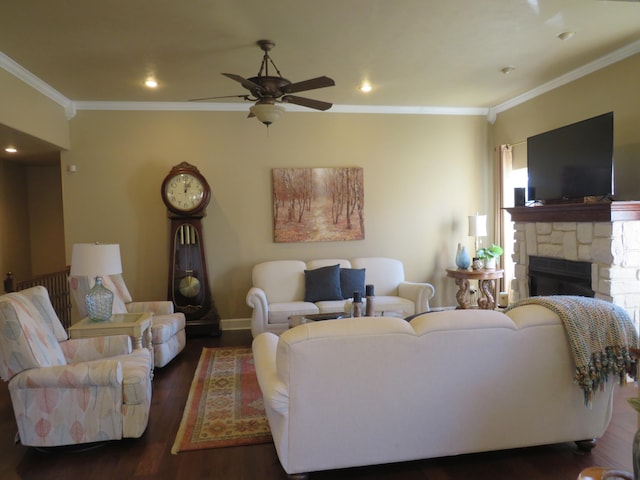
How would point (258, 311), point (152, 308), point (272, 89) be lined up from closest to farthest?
point (272, 89), point (152, 308), point (258, 311)

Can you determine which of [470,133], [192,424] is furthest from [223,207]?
[470,133]

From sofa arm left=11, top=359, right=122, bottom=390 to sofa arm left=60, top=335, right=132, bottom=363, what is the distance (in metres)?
0.43

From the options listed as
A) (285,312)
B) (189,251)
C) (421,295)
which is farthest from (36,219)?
(421,295)

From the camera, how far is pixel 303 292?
16.6 ft

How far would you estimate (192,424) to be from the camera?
9.23ft

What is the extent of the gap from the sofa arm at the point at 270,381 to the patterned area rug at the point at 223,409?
2.19 feet

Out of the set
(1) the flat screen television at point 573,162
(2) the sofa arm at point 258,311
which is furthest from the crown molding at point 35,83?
(1) the flat screen television at point 573,162

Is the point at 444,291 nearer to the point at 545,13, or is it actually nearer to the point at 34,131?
the point at 545,13

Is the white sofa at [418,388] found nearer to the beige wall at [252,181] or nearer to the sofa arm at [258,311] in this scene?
the sofa arm at [258,311]

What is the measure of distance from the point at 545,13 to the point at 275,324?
12.0 feet

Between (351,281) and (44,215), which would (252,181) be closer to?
(351,281)

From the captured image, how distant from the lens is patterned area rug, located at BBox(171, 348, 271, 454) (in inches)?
103

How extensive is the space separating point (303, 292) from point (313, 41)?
2.77 meters

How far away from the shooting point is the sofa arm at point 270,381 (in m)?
1.94
